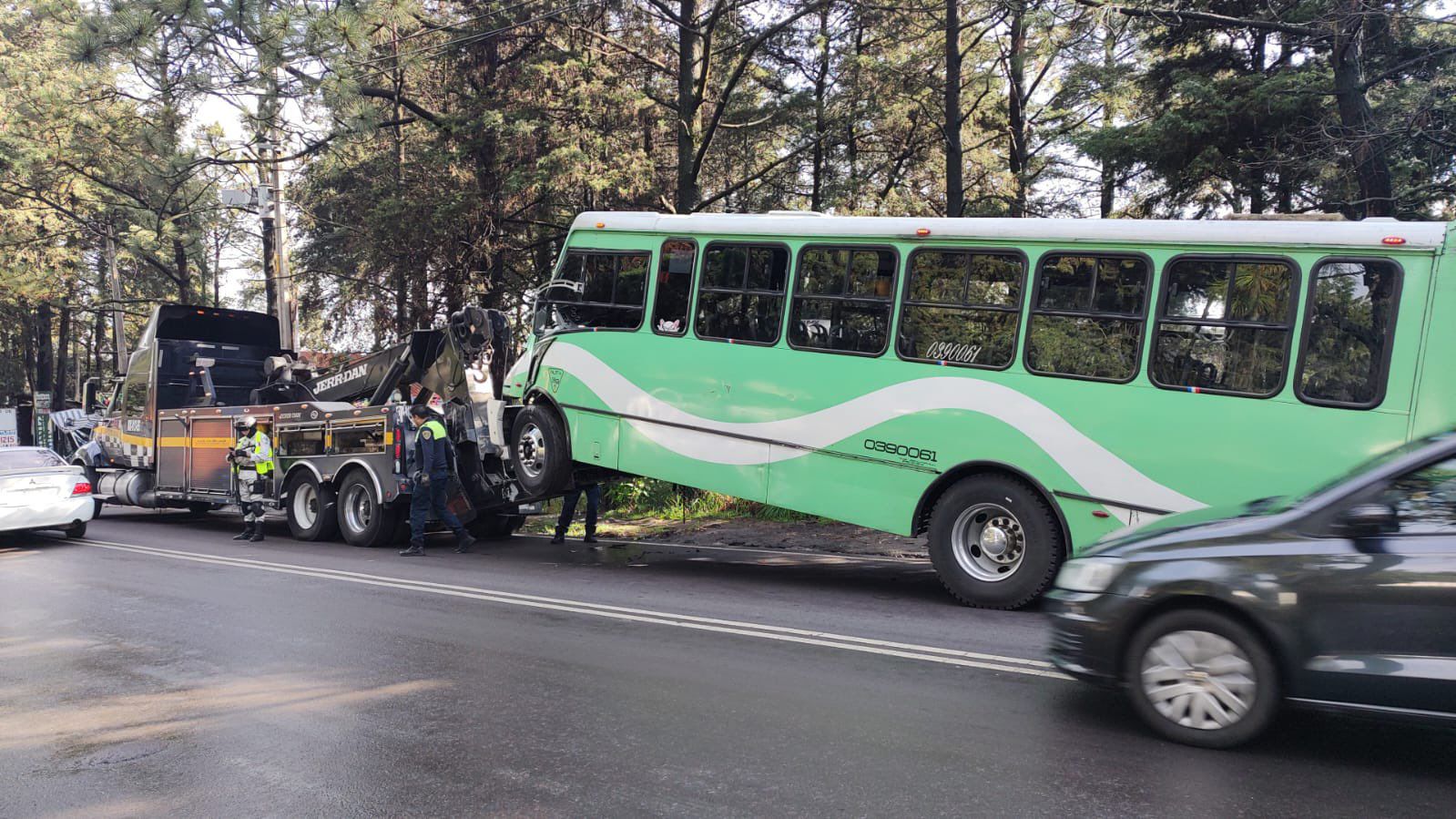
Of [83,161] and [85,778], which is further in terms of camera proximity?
[83,161]

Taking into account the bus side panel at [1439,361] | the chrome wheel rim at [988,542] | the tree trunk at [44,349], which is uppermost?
the bus side panel at [1439,361]

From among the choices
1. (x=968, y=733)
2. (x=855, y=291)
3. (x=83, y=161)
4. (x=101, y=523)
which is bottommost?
(x=101, y=523)

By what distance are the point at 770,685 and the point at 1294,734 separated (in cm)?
276

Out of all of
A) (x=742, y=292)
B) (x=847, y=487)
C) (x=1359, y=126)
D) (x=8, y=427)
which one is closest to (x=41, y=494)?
(x=742, y=292)

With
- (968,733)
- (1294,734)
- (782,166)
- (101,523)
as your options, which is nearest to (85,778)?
(968,733)

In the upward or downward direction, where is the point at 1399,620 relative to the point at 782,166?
downward

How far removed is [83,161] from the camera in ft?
97.9

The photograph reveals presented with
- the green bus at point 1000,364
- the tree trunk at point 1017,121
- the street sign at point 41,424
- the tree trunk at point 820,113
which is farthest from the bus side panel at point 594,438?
the street sign at point 41,424

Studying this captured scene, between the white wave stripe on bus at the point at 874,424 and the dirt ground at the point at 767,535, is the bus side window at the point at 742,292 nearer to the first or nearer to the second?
the white wave stripe on bus at the point at 874,424

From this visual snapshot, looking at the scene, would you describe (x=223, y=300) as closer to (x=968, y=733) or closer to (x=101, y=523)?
(x=101, y=523)

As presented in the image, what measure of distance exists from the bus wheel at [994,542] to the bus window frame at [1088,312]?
1.03m

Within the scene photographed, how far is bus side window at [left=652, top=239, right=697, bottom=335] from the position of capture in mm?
10203

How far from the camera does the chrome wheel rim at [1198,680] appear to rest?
15.2 ft

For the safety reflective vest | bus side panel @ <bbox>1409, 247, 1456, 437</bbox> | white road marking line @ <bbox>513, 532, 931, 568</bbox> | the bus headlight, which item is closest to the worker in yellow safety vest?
the safety reflective vest
